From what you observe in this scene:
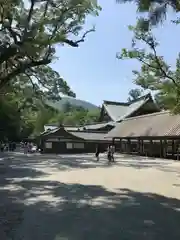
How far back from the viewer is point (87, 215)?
9016 mm

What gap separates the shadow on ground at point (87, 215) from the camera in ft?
23.6

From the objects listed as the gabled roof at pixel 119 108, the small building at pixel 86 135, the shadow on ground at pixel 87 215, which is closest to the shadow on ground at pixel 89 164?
the shadow on ground at pixel 87 215

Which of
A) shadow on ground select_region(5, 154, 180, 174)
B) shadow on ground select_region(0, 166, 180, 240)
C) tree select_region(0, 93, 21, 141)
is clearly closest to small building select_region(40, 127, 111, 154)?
tree select_region(0, 93, 21, 141)

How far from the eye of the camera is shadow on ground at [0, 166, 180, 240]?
7.20 metres

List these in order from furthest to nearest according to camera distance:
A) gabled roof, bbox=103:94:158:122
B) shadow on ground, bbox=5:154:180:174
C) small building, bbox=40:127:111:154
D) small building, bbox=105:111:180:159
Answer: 1. gabled roof, bbox=103:94:158:122
2. small building, bbox=40:127:111:154
3. small building, bbox=105:111:180:159
4. shadow on ground, bbox=5:154:180:174

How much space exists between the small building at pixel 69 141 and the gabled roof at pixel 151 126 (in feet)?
17.8

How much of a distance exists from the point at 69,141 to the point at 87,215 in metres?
46.5

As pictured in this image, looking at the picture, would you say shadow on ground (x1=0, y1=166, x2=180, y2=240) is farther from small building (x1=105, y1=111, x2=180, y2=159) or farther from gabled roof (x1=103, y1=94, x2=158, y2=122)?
gabled roof (x1=103, y1=94, x2=158, y2=122)

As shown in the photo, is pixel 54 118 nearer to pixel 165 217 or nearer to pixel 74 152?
pixel 74 152

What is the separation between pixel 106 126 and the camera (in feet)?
210

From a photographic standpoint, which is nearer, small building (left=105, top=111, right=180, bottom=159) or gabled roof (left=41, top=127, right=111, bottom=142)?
small building (left=105, top=111, right=180, bottom=159)

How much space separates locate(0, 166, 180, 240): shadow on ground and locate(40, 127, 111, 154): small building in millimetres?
39984

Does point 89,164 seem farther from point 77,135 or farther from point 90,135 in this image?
point 90,135

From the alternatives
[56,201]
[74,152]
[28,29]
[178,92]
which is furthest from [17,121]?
[56,201]
